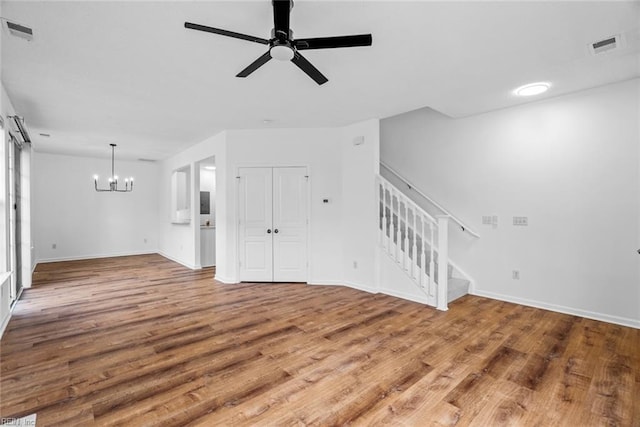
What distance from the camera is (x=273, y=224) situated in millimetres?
5164

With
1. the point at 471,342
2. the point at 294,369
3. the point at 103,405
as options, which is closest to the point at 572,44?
the point at 471,342

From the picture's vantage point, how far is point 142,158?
25.8 ft

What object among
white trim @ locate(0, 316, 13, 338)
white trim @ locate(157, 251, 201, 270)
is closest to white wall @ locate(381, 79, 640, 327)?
white trim @ locate(157, 251, 201, 270)

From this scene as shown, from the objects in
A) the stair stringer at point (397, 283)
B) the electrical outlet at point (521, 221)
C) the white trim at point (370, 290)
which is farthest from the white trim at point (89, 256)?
the electrical outlet at point (521, 221)

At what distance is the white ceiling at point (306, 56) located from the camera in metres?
2.08

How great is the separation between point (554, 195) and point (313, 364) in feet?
11.9

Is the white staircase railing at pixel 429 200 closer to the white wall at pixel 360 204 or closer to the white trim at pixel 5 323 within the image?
the white wall at pixel 360 204

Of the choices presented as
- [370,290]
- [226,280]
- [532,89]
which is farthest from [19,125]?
[532,89]

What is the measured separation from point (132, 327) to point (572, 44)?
510cm

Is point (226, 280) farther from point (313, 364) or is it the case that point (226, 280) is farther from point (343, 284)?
point (313, 364)

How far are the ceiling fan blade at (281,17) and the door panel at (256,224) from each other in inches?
130

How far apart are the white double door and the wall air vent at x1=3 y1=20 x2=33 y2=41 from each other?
3.11m

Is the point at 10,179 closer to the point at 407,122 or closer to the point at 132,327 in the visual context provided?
the point at 132,327

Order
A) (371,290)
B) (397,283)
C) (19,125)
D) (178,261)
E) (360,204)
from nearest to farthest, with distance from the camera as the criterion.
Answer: (19,125), (397,283), (371,290), (360,204), (178,261)
